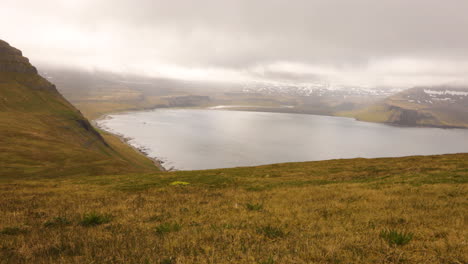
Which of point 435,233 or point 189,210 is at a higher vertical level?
point 435,233

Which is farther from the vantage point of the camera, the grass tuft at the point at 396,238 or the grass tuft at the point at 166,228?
the grass tuft at the point at 166,228

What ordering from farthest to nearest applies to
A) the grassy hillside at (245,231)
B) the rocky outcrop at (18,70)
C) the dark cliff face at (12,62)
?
the dark cliff face at (12,62) → the rocky outcrop at (18,70) → the grassy hillside at (245,231)

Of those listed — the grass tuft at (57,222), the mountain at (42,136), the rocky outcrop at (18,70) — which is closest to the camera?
the grass tuft at (57,222)

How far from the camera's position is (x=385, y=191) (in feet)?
47.1

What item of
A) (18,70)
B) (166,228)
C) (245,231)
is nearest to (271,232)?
(245,231)

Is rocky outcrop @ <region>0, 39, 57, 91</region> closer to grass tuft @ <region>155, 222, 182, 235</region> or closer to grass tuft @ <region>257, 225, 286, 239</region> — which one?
grass tuft @ <region>155, 222, 182, 235</region>

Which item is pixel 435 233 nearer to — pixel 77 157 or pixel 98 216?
pixel 98 216

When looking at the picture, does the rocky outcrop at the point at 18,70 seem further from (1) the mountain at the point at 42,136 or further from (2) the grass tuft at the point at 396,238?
(2) the grass tuft at the point at 396,238

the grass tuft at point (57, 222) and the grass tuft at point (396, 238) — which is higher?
the grass tuft at point (396, 238)

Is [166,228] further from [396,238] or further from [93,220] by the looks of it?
[396,238]

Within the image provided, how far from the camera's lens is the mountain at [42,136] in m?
54.9

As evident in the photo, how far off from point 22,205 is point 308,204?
1500cm

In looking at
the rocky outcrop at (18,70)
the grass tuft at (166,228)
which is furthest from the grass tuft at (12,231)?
the rocky outcrop at (18,70)

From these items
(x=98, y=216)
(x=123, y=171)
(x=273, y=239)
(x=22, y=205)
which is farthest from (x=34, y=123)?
(x=273, y=239)
